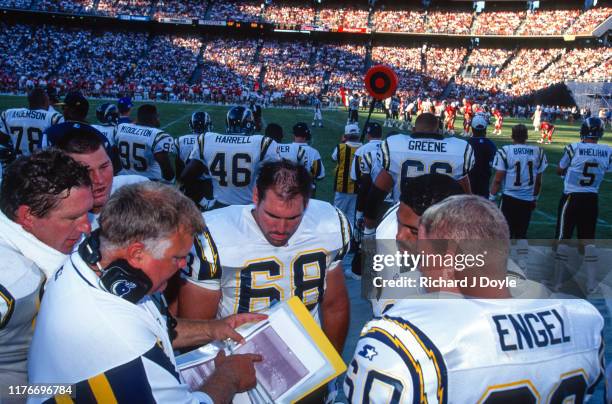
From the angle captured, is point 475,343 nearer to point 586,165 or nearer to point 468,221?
point 468,221

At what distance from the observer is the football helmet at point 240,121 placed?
6.44m

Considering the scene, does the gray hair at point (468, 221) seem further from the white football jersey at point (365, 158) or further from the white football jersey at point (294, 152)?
the white football jersey at point (294, 152)

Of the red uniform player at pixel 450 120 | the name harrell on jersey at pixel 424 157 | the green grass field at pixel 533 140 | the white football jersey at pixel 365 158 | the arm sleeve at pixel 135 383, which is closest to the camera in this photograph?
the arm sleeve at pixel 135 383

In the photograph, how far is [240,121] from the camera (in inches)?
254

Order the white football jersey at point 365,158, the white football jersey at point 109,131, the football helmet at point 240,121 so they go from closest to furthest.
→ the football helmet at point 240,121 → the white football jersey at point 365,158 → the white football jersey at point 109,131

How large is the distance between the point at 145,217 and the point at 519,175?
6.48m

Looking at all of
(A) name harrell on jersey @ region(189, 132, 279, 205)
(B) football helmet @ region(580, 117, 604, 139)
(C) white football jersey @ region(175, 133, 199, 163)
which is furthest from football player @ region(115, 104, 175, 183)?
(B) football helmet @ region(580, 117, 604, 139)

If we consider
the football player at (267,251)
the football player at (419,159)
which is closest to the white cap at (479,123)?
the football player at (419,159)

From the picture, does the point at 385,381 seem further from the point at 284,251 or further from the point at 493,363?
the point at 284,251

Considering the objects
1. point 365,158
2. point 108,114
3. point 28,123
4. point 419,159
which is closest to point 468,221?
point 419,159

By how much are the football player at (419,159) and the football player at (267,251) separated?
2332 millimetres

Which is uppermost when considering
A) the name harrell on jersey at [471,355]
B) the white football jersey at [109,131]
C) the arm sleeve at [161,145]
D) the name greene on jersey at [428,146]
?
the name greene on jersey at [428,146]

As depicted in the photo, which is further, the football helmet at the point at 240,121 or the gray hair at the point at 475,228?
the football helmet at the point at 240,121

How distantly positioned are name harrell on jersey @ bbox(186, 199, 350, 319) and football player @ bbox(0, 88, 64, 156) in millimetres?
5626
